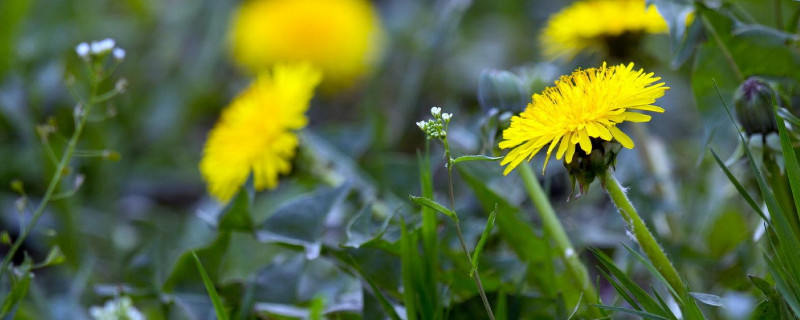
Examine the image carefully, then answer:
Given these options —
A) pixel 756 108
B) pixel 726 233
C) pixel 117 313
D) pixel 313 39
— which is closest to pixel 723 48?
pixel 756 108

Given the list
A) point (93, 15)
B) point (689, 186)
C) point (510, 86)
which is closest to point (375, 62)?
point (93, 15)

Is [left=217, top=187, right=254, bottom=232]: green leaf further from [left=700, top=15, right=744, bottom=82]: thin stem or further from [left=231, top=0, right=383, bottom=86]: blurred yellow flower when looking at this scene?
[left=231, top=0, right=383, bottom=86]: blurred yellow flower

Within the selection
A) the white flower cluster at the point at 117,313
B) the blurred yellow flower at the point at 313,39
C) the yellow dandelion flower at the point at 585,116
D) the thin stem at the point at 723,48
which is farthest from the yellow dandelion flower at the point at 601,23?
the blurred yellow flower at the point at 313,39

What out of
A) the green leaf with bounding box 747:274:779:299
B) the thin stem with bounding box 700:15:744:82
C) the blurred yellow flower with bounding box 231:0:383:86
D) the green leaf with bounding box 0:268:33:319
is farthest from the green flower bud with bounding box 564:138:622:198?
the blurred yellow flower with bounding box 231:0:383:86

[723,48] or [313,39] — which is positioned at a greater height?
[723,48]

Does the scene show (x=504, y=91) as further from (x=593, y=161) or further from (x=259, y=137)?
(x=259, y=137)

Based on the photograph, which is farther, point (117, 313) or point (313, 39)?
point (313, 39)

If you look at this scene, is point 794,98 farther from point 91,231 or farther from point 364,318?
point 91,231
